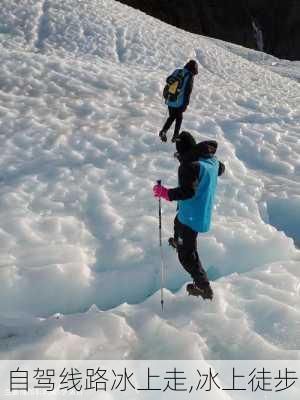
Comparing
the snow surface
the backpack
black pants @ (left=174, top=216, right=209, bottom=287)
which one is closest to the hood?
black pants @ (left=174, top=216, right=209, bottom=287)

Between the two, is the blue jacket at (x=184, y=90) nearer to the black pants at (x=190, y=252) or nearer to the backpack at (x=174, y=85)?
the backpack at (x=174, y=85)

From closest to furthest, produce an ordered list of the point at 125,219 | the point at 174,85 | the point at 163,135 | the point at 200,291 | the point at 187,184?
the point at 187,184
the point at 200,291
the point at 125,219
the point at 174,85
the point at 163,135

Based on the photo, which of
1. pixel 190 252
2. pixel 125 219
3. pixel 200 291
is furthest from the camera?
pixel 125 219

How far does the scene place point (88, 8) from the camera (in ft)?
58.2

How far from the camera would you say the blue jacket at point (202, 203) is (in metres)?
4.67

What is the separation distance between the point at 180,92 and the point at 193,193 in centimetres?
532

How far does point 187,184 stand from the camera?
4488 millimetres

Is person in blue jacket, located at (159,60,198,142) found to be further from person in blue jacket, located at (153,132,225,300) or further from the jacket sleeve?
the jacket sleeve

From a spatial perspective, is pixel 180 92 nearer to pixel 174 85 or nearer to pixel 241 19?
pixel 174 85

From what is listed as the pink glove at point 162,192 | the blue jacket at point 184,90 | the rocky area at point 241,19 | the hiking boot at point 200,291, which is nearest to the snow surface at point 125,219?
the hiking boot at point 200,291

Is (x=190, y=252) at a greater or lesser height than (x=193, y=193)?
lesser

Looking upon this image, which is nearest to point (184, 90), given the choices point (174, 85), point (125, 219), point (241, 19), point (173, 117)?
point (174, 85)

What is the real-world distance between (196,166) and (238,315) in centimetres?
166

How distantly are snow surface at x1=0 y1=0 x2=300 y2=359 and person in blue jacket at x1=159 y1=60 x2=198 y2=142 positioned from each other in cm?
51
